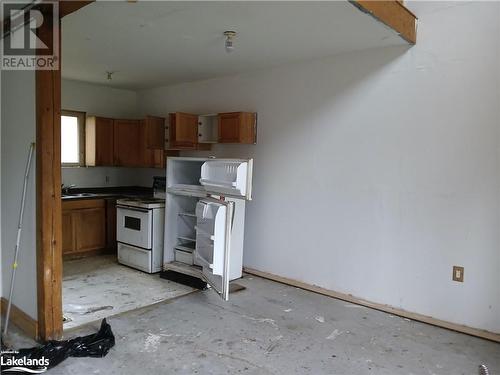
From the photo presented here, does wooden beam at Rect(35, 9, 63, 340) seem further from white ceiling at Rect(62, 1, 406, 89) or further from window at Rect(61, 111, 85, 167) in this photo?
window at Rect(61, 111, 85, 167)

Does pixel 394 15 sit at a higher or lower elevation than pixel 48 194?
higher

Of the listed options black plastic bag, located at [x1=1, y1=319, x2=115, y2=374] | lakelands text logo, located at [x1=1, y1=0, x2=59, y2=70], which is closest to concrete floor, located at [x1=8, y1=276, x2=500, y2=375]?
black plastic bag, located at [x1=1, y1=319, x2=115, y2=374]

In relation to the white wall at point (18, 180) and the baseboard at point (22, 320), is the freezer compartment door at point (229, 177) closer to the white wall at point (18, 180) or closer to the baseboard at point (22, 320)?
the white wall at point (18, 180)

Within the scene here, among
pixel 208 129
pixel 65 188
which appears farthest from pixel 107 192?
pixel 208 129

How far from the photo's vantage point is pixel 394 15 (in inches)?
116

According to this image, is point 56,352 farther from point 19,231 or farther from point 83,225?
point 83,225

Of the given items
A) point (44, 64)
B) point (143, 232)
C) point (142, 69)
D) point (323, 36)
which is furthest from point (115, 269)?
point (323, 36)

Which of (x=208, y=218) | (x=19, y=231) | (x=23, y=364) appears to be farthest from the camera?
(x=208, y=218)

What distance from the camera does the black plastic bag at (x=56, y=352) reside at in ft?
7.91

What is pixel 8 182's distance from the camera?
9.93 ft

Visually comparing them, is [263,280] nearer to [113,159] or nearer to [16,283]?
[16,283]

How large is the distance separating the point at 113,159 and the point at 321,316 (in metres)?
3.92

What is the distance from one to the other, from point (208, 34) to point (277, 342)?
2561 millimetres

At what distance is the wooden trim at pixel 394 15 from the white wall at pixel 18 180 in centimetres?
237
